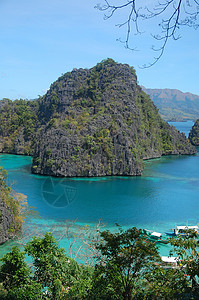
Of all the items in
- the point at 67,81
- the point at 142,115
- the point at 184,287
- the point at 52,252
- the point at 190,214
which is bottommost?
the point at 190,214

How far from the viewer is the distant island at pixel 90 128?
137 feet

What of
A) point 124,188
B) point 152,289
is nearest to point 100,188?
point 124,188

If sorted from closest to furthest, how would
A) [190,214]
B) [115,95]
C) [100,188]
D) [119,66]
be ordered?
[190,214] < [100,188] < [115,95] < [119,66]

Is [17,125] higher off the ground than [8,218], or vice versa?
[17,125]

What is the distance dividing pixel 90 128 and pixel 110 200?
16.7 meters

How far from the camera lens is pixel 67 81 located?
62312 mm

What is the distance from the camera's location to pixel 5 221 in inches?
755

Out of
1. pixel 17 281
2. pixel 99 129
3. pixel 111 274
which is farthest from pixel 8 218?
pixel 99 129

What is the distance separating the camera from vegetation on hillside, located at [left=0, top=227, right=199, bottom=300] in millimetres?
6621

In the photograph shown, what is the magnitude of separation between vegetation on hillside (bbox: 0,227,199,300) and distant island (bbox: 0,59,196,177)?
99.8ft

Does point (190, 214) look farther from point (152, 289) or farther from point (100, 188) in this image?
point (152, 289)

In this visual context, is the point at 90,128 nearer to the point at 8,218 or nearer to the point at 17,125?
the point at 8,218

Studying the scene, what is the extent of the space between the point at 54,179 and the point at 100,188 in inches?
300

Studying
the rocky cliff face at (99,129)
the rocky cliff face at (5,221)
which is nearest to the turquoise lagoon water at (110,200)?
the rocky cliff face at (5,221)
